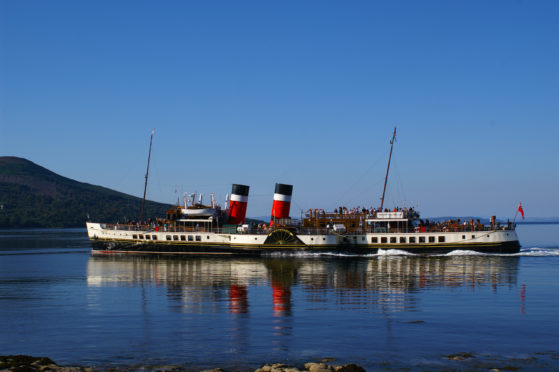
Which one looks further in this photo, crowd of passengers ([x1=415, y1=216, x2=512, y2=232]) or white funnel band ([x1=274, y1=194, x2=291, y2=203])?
white funnel band ([x1=274, y1=194, x2=291, y2=203])

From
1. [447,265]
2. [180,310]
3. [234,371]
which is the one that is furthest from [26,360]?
[447,265]

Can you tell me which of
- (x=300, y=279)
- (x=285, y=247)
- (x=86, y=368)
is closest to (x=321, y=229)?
(x=285, y=247)

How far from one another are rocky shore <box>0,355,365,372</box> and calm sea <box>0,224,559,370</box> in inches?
21.5

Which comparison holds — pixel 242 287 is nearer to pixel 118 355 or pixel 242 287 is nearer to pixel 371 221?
pixel 118 355

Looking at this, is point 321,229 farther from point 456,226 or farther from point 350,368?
point 350,368

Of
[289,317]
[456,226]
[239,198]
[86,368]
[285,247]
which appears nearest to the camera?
[86,368]

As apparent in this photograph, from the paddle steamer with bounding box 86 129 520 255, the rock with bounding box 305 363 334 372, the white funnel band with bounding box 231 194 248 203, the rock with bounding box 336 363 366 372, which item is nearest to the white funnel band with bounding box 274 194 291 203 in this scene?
the paddle steamer with bounding box 86 129 520 255

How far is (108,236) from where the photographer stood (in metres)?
71.3

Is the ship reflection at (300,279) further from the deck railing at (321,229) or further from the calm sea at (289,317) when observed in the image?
the deck railing at (321,229)

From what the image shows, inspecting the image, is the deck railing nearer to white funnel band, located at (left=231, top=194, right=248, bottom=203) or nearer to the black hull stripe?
the black hull stripe

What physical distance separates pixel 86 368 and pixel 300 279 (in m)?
24.7

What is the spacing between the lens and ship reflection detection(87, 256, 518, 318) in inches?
1156

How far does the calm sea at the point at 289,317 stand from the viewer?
18250 millimetres

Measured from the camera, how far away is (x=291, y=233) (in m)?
62.8
